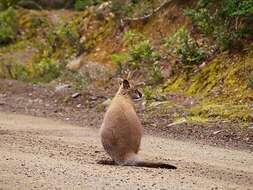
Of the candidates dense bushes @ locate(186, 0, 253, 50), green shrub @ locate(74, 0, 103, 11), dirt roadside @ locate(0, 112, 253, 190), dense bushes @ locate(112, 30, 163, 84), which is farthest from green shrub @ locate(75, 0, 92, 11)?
dirt roadside @ locate(0, 112, 253, 190)

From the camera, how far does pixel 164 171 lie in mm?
10055

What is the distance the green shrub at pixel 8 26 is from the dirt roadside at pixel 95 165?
14482mm

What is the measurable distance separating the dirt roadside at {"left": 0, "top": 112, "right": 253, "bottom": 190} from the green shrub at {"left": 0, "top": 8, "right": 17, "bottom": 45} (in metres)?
14.5

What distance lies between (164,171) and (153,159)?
1457 mm

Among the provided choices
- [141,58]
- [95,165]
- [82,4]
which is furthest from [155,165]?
[82,4]

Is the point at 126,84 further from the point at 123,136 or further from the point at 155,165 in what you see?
the point at 155,165

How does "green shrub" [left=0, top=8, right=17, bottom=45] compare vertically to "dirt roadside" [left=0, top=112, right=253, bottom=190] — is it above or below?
below

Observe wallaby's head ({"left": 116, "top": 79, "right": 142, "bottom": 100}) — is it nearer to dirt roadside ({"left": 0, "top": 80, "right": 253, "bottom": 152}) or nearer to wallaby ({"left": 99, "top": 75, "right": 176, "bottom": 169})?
wallaby ({"left": 99, "top": 75, "right": 176, "bottom": 169})

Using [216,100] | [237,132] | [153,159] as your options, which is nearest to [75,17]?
[216,100]

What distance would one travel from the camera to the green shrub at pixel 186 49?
20141mm

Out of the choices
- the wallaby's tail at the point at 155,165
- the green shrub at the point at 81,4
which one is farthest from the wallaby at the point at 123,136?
the green shrub at the point at 81,4

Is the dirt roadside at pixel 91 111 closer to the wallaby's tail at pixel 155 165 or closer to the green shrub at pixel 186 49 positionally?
the green shrub at pixel 186 49

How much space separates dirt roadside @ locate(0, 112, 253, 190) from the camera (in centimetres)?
909

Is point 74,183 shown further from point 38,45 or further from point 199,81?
point 38,45
